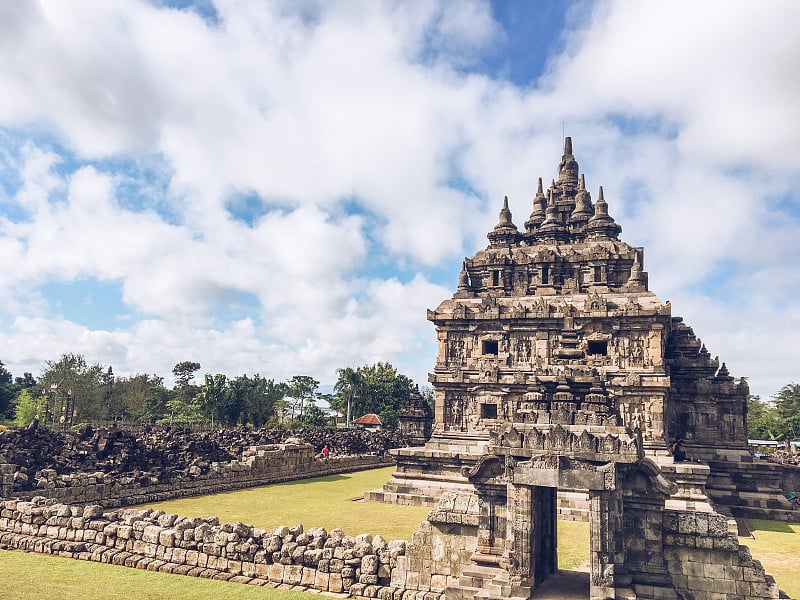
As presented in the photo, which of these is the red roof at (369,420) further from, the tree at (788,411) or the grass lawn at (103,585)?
the grass lawn at (103,585)

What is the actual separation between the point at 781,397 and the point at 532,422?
77.6 metres

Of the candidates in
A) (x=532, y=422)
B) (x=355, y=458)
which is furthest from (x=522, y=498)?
(x=355, y=458)

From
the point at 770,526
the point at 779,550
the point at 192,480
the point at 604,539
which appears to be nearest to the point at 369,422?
the point at 192,480

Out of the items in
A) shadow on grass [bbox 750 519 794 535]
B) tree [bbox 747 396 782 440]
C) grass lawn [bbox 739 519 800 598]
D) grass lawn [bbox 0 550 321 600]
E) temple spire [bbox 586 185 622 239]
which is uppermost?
temple spire [bbox 586 185 622 239]

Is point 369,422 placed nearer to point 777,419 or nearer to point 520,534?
point 777,419

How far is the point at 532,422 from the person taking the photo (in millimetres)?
11891

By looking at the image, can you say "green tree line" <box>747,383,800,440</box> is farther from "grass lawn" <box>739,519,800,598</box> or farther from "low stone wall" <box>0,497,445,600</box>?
"low stone wall" <box>0,497,445,600</box>

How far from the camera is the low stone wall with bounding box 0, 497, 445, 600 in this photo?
35.3 feet

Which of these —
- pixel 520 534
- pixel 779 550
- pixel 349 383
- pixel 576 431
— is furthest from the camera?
pixel 349 383

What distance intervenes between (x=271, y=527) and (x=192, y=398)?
56464 millimetres

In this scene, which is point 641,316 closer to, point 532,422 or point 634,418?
point 634,418

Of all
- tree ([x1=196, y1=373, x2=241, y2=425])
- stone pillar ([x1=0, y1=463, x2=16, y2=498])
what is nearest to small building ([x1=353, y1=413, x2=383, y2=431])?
tree ([x1=196, y1=373, x2=241, y2=425])

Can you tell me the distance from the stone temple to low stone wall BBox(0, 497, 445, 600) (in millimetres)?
1310

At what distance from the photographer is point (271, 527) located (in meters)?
17.5
